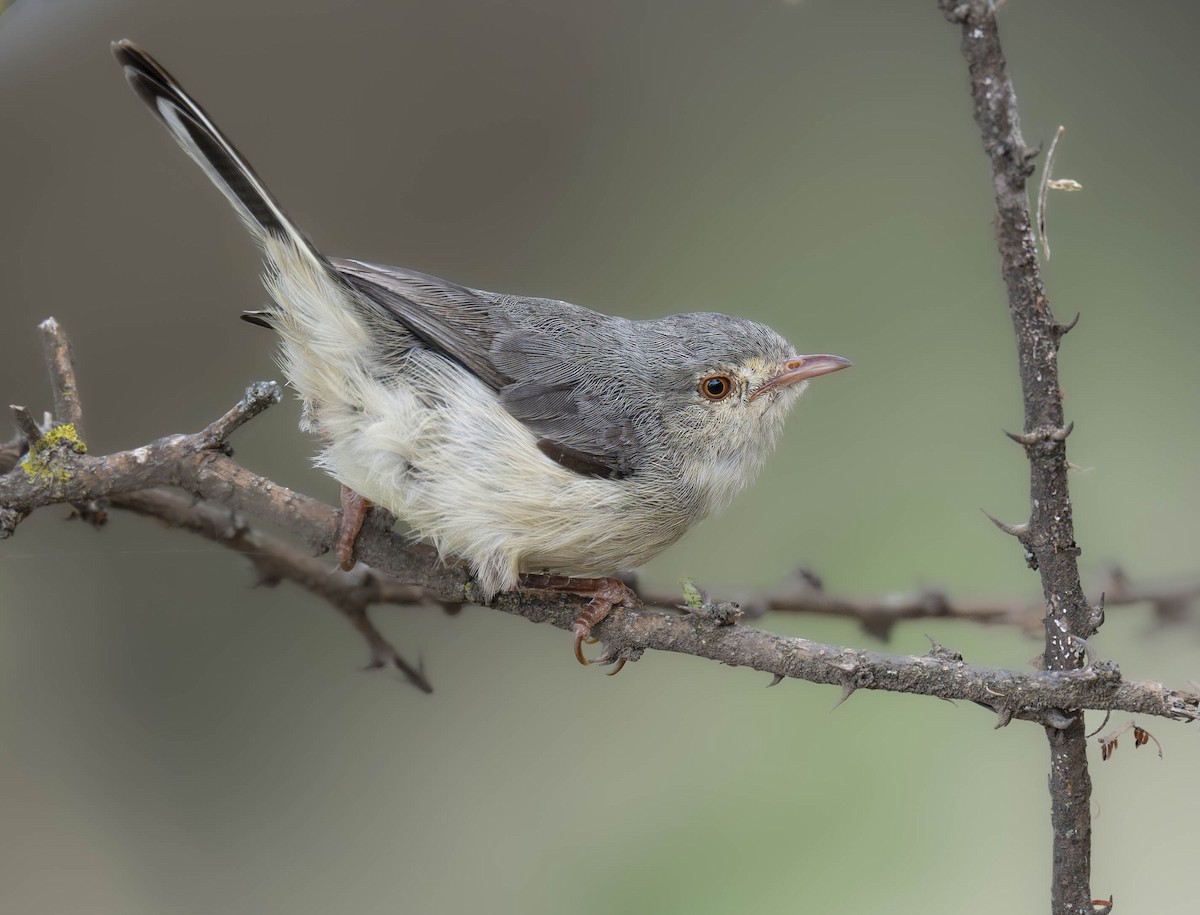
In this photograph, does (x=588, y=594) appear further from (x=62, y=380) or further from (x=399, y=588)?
(x=62, y=380)

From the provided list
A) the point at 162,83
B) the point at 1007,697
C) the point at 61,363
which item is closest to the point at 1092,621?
the point at 1007,697

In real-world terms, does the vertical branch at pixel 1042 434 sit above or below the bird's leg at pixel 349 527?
above

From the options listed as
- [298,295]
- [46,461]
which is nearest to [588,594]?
[298,295]

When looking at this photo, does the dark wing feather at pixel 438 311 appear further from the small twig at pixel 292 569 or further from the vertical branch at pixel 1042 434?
the vertical branch at pixel 1042 434

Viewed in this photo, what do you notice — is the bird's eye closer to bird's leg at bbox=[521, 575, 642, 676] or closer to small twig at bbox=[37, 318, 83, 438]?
bird's leg at bbox=[521, 575, 642, 676]

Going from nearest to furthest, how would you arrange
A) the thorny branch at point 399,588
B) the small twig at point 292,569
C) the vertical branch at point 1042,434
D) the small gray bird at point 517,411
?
the vertical branch at point 1042,434 < the thorny branch at point 399,588 < the small gray bird at point 517,411 < the small twig at point 292,569

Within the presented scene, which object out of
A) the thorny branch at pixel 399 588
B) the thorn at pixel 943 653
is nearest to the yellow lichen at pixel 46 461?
the thorny branch at pixel 399 588

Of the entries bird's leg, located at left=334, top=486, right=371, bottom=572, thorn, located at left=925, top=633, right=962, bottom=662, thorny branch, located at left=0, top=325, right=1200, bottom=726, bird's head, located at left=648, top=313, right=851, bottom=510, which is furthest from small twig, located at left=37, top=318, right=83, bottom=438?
thorn, located at left=925, top=633, right=962, bottom=662
